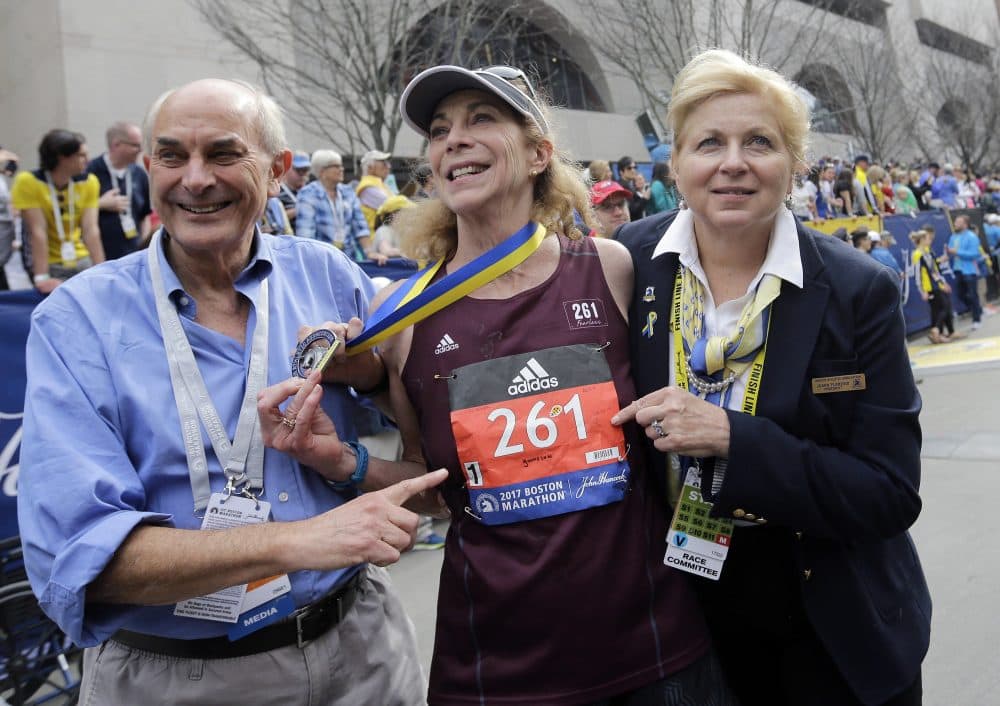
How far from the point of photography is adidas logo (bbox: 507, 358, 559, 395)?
1.90m

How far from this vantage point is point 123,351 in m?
1.78

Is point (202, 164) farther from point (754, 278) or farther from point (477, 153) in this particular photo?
point (754, 278)

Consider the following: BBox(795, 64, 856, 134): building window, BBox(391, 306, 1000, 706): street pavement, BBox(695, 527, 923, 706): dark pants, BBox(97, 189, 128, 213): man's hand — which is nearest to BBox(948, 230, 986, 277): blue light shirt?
BBox(391, 306, 1000, 706): street pavement

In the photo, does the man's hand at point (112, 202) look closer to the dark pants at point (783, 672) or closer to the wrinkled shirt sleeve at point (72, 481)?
the wrinkled shirt sleeve at point (72, 481)

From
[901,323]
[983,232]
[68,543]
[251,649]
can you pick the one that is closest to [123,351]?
[68,543]

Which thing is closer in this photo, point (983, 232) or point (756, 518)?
point (756, 518)

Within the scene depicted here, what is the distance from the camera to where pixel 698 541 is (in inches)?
74.7

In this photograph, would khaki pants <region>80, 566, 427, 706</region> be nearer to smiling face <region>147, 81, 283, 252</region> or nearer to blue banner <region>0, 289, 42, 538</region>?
smiling face <region>147, 81, 283, 252</region>

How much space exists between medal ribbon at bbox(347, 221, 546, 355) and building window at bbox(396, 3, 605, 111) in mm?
694

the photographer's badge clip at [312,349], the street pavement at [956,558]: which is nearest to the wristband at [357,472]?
the photographer's badge clip at [312,349]

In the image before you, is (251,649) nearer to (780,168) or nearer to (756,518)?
(756,518)

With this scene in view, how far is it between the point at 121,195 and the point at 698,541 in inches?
252

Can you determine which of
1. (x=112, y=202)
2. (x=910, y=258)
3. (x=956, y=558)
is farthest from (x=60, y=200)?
(x=910, y=258)

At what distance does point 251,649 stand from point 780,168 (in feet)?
5.49
